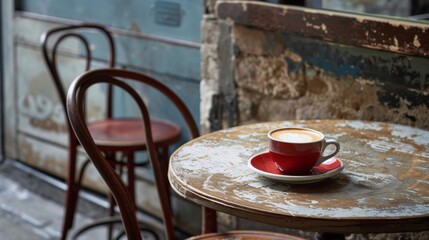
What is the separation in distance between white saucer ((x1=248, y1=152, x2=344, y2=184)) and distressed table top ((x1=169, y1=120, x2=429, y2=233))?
0.06ft

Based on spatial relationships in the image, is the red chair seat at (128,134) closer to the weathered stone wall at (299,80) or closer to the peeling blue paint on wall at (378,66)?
the weathered stone wall at (299,80)

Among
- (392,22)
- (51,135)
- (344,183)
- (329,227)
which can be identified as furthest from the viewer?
(51,135)

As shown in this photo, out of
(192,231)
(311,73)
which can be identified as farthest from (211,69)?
(192,231)

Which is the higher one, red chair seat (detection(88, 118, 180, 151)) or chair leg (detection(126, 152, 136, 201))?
red chair seat (detection(88, 118, 180, 151))

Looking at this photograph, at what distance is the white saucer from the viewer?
5.16ft

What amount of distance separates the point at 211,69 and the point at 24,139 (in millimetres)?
1686

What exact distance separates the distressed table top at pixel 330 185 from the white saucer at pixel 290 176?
20 millimetres

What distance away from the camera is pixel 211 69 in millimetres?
2848

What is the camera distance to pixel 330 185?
5.23ft

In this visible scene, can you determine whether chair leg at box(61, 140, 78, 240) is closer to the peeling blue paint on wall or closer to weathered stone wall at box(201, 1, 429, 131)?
weathered stone wall at box(201, 1, 429, 131)

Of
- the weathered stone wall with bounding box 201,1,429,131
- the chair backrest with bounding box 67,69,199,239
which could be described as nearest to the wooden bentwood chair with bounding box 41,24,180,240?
the weathered stone wall with bounding box 201,1,429,131

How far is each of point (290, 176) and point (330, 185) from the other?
94mm

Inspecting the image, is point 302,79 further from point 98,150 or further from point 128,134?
point 98,150

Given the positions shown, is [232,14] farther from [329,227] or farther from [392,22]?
[329,227]
